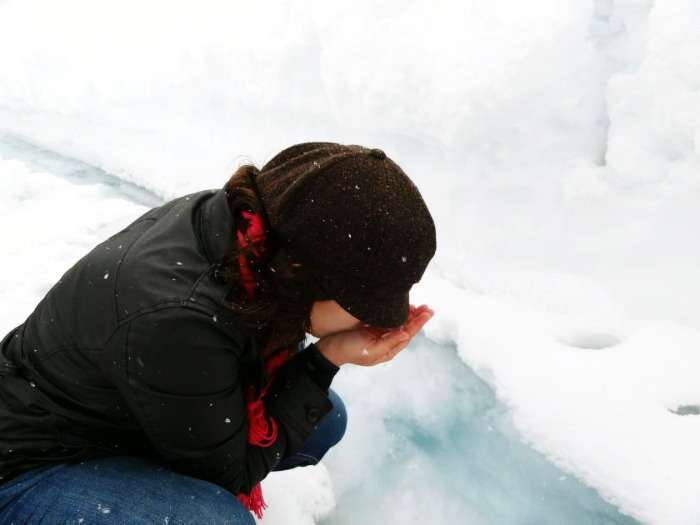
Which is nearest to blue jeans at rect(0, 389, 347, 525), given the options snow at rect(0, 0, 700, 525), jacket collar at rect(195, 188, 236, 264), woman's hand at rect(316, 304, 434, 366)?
A: woman's hand at rect(316, 304, 434, 366)

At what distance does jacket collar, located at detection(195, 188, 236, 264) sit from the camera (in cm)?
105

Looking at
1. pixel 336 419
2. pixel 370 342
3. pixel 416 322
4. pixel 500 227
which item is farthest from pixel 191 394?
pixel 500 227

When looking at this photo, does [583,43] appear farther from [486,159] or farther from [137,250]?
[137,250]

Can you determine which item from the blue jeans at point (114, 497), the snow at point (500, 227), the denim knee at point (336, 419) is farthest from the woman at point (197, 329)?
the snow at point (500, 227)

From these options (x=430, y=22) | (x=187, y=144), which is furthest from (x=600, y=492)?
(x=187, y=144)

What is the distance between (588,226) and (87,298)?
2.40 m

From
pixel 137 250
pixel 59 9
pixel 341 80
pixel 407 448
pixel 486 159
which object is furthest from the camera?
pixel 59 9

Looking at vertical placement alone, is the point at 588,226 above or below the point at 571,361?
above

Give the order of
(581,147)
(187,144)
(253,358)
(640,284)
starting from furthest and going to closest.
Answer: (187,144), (581,147), (640,284), (253,358)

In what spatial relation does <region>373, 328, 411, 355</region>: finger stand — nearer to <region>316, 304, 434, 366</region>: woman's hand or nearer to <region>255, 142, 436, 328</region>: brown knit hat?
<region>316, 304, 434, 366</region>: woman's hand

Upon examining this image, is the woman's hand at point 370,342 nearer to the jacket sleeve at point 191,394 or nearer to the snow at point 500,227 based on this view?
the jacket sleeve at point 191,394

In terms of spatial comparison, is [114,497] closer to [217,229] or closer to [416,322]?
[217,229]

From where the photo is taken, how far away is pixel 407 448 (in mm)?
2135

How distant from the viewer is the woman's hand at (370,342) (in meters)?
1.27
